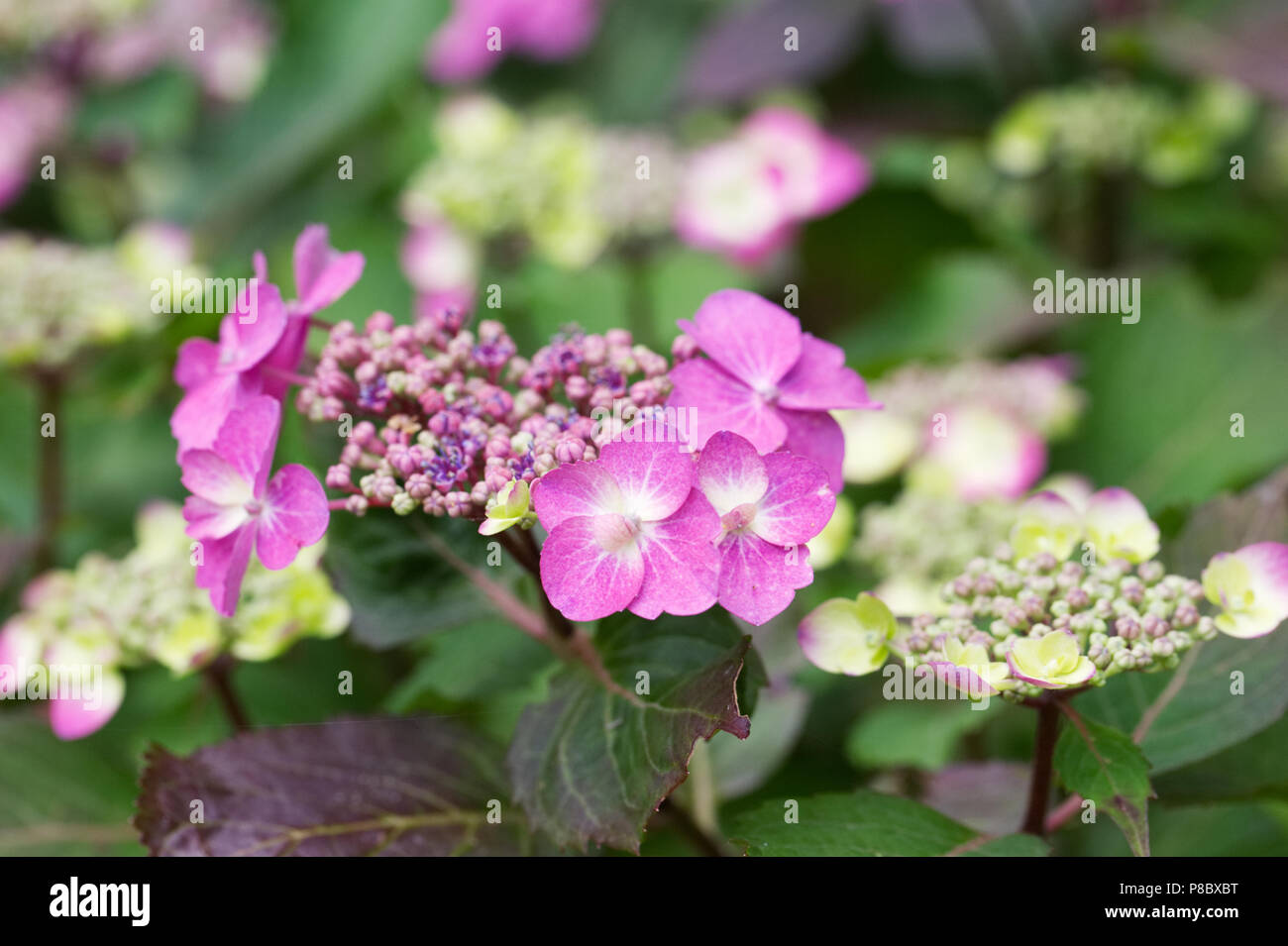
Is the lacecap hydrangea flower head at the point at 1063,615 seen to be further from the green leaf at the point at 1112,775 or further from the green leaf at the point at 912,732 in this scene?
the green leaf at the point at 912,732

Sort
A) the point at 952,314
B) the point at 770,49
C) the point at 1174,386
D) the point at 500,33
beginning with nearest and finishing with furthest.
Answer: the point at 1174,386 → the point at 952,314 → the point at 770,49 → the point at 500,33

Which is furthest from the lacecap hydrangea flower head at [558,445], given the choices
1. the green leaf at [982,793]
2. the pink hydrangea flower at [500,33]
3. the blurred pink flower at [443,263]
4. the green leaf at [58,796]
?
the pink hydrangea flower at [500,33]

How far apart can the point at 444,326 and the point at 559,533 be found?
164 mm

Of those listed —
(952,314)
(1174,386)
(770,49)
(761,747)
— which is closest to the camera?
(761,747)

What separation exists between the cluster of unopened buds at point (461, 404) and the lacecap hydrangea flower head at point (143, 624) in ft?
0.62

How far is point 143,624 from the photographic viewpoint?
74 centimetres

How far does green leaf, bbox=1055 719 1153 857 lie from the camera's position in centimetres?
52

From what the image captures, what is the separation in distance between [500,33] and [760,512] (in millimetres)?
1347

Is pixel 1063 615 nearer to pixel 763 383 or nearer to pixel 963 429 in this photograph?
pixel 763 383

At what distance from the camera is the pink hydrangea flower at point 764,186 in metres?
1.25

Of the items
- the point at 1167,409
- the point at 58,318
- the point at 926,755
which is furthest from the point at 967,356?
the point at 58,318

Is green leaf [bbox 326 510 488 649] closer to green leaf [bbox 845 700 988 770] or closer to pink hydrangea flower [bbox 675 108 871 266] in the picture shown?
green leaf [bbox 845 700 988 770]

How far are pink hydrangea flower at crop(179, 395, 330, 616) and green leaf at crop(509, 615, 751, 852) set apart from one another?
162 mm

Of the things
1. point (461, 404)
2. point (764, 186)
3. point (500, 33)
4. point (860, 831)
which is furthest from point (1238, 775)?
point (500, 33)
